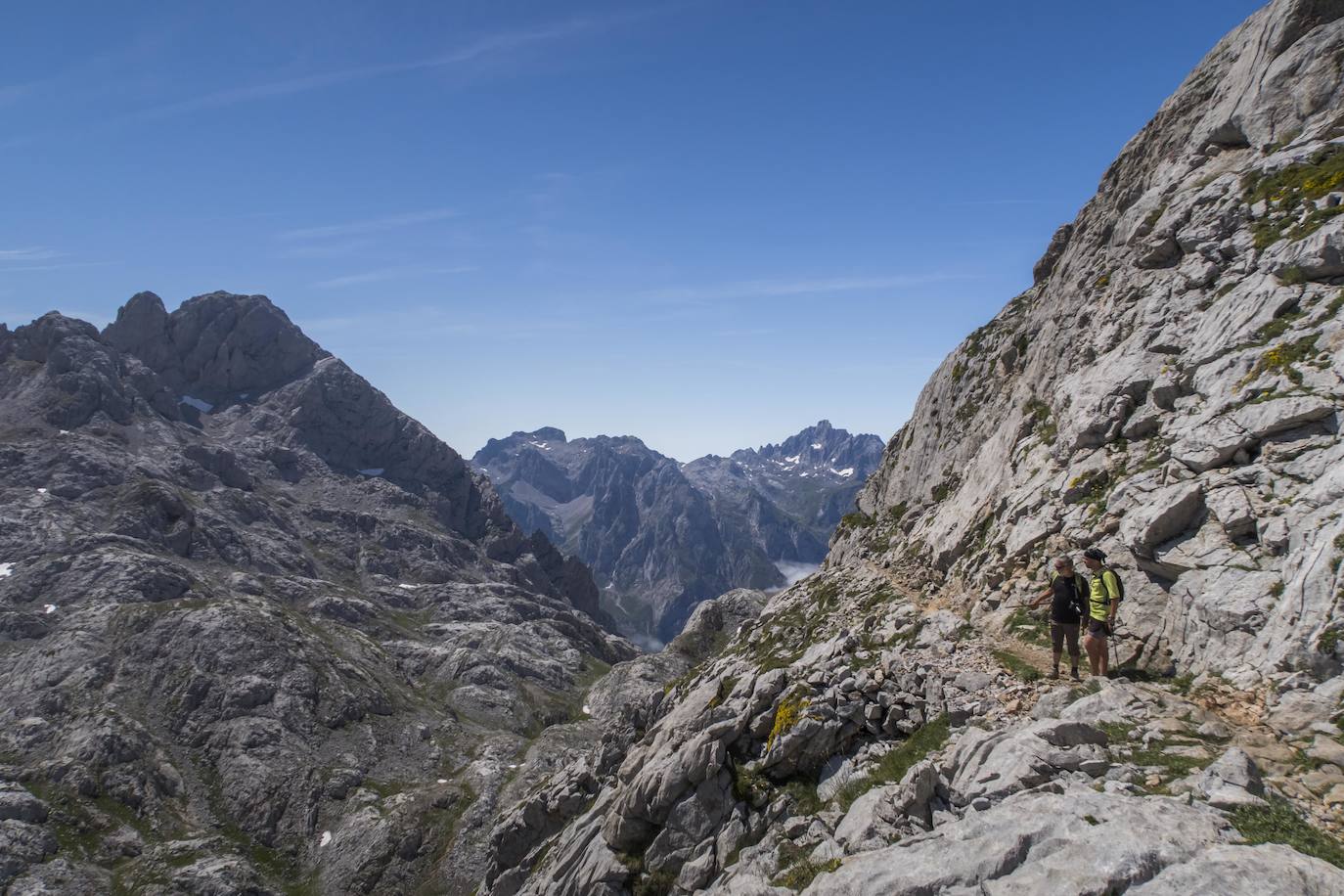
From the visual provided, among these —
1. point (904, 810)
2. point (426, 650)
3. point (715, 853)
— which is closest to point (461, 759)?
point (426, 650)

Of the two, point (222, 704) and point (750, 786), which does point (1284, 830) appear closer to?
point (750, 786)

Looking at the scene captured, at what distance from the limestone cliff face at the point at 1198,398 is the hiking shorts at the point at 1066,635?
4.67 ft

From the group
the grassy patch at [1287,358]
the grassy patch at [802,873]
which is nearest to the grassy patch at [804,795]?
the grassy patch at [802,873]

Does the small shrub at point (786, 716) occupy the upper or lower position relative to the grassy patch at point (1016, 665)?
lower

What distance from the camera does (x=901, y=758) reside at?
20359 millimetres

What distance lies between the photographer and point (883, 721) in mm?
22438

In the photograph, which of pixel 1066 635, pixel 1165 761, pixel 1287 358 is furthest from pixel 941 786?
pixel 1287 358

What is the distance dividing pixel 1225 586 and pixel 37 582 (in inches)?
8034

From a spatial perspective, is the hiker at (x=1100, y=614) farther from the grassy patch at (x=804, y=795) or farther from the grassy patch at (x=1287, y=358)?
the grassy patch at (x=804, y=795)

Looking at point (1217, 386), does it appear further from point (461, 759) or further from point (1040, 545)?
point (461, 759)

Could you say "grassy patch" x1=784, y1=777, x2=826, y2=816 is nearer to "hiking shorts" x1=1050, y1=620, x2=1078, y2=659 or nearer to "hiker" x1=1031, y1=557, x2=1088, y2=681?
"hiker" x1=1031, y1=557, x2=1088, y2=681

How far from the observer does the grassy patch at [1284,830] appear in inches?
433

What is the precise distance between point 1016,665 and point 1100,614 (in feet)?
12.9

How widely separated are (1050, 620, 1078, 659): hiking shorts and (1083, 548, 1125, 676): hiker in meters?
0.44
